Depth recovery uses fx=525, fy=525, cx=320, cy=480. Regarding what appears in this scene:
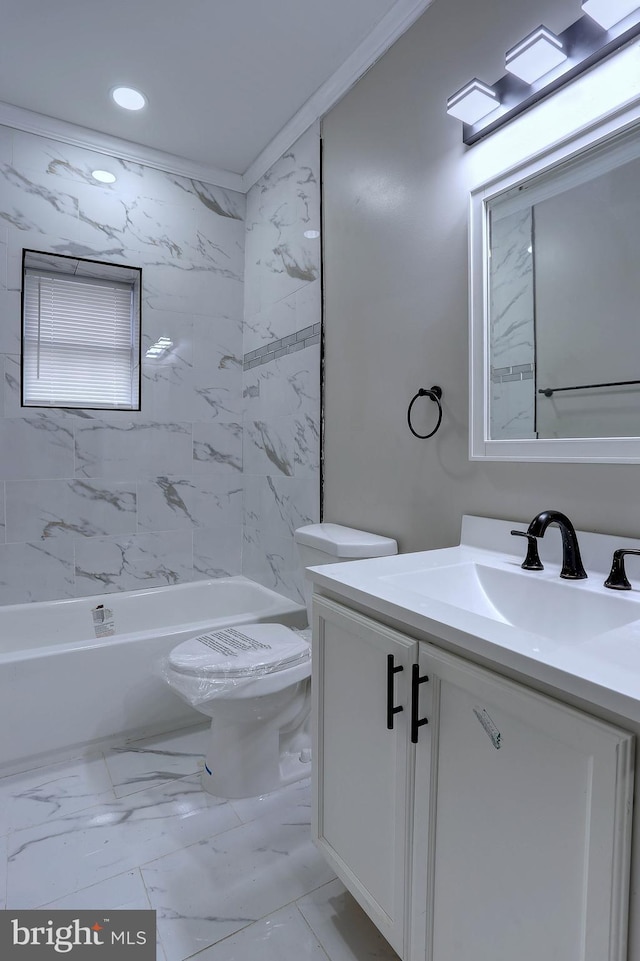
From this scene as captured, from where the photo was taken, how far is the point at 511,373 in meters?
1.50

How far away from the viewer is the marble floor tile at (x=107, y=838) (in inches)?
55.4

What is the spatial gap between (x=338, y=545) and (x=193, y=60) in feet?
6.74

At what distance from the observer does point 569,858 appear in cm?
70

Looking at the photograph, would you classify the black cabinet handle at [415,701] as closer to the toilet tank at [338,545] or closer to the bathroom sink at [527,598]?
the bathroom sink at [527,598]

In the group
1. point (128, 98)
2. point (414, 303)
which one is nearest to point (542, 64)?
point (414, 303)

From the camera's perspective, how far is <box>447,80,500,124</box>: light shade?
4.81 ft

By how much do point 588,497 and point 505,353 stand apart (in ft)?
1.57

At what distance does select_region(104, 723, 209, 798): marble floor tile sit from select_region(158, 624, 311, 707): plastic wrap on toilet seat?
0.39 meters

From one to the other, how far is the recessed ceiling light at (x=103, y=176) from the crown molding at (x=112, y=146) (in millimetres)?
96

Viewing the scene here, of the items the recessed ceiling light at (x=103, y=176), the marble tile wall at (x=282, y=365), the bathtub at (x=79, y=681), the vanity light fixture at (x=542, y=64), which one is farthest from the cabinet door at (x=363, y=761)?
the recessed ceiling light at (x=103, y=176)

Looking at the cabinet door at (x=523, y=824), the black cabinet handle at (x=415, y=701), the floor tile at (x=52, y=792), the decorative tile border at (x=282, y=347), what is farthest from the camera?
the decorative tile border at (x=282, y=347)

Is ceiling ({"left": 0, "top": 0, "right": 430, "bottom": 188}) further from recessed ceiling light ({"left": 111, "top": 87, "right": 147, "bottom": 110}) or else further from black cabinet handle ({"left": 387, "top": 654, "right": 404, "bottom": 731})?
black cabinet handle ({"left": 387, "top": 654, "right": 404, "bottom": 731})

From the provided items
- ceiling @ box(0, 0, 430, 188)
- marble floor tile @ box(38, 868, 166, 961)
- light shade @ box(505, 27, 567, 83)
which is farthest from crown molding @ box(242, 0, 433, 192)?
marble floor tile @ box(38, 868, 166, 961)

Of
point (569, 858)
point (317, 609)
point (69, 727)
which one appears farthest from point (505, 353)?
point (69, 727)
